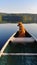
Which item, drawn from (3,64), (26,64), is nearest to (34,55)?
(26,64)

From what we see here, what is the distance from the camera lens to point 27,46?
768 centimetres

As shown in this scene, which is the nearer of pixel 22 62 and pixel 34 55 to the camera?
pixel 22 62

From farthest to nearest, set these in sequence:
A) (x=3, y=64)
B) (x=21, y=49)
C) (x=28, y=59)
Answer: (x=21, y=49)
(x=28, y=59)
(x=3, y=64)

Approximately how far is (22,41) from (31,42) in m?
0.36

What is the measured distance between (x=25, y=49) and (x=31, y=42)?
48 centimetres

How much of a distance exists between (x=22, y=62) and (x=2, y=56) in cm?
70

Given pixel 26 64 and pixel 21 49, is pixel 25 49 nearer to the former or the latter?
pixel 21 49

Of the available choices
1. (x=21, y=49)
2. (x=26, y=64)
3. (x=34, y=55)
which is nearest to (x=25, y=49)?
(x=21, y=49)

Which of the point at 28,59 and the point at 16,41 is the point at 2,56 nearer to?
the point at 28,59

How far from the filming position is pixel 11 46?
772 centimetres

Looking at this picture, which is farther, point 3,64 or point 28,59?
point 28,59

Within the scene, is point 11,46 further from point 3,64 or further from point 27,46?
point 3,64

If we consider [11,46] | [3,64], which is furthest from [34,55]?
[11,46]

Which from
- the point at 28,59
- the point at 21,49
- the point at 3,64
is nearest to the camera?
the point at 3,64
